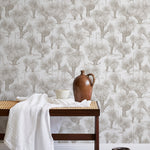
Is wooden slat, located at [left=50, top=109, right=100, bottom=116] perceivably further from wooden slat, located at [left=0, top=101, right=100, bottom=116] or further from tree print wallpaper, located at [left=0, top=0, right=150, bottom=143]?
tree print wallpaper, located at [left=0, top=0, right=150, bottom=143]

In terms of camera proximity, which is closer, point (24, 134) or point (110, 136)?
point (24, 134)

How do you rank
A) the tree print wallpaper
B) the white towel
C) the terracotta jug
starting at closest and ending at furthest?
the white towel
the terracotta jug
the tree print wallpaper

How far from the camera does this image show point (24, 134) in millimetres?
2189

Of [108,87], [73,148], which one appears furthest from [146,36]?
[73,148]

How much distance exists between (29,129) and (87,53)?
106 centimetres

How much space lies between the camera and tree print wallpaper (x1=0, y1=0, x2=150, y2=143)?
9.20 feet

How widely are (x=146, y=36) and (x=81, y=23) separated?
71cm

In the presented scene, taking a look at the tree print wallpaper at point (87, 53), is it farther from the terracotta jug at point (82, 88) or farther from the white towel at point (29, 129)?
the white towel at point (29, 129)

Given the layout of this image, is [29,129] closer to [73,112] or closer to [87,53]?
[73,112]

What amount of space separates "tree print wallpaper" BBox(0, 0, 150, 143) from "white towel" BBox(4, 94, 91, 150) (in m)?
0.68

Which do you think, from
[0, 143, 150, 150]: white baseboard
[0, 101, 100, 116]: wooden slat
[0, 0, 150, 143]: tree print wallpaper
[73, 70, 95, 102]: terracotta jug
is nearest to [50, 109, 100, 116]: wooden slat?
[0, 101, 100, 116]: wooden slat

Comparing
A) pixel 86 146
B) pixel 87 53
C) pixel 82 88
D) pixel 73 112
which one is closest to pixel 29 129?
pixel 73 112

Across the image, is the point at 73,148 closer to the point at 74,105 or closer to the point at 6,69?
the point at 74,105

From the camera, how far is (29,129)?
2203 millimetres
